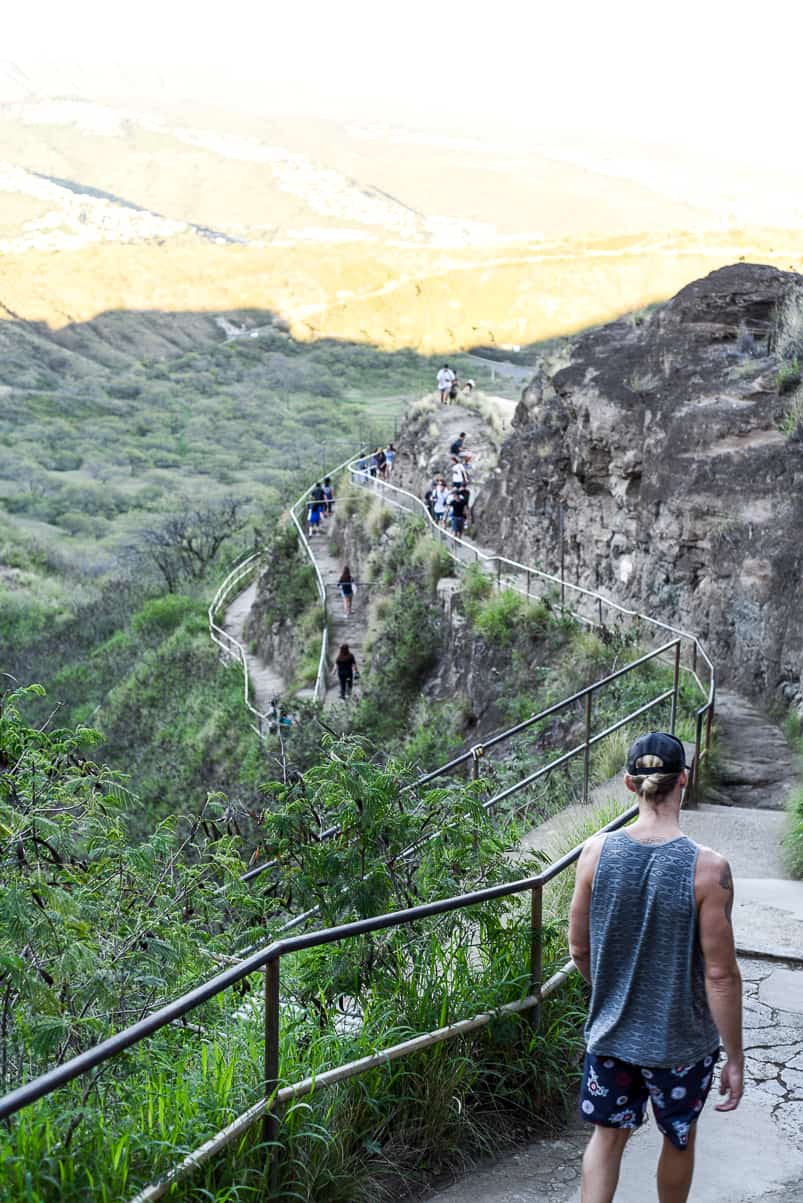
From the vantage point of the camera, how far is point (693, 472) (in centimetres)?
1683

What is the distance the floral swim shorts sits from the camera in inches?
157

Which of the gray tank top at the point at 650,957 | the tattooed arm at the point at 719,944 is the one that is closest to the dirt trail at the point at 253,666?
the gray tank top at the point at 650,957

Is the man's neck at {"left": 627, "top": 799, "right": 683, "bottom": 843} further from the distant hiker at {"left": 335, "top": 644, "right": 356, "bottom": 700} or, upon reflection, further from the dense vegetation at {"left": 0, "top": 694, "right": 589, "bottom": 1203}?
the distant hiker at {"left": 335, "top": 644, "right": 356, "bottom": 700}

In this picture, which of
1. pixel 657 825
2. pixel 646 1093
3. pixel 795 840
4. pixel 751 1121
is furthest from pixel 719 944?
pixel 795 840

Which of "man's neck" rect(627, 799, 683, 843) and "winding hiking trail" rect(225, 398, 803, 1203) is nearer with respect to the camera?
"man's neck" rect(627, 799, 683, 843)

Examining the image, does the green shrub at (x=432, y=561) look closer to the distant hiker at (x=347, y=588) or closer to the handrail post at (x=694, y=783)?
the distant hiker at (x=347, y=588)

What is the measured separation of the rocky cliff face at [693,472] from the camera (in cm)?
1499

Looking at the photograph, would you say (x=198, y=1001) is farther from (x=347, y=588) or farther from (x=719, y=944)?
(x=347, y=588)

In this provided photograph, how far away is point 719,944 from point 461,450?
28.5 meters

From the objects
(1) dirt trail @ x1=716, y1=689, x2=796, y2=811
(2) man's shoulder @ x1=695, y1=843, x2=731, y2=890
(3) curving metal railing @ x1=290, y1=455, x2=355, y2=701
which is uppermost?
(2) man's shoulder @ x1=695, y1=843, x2=731, y2=890

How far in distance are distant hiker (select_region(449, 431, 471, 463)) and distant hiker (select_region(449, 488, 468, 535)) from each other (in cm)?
403

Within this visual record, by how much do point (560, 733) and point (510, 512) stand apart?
8113 millimetres

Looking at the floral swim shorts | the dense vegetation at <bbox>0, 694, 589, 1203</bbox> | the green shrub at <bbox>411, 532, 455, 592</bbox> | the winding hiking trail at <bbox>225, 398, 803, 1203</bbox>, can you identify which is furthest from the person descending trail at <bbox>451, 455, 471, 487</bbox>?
the floral swim shorts

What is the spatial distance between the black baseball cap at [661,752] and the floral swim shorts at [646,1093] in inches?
33.9
